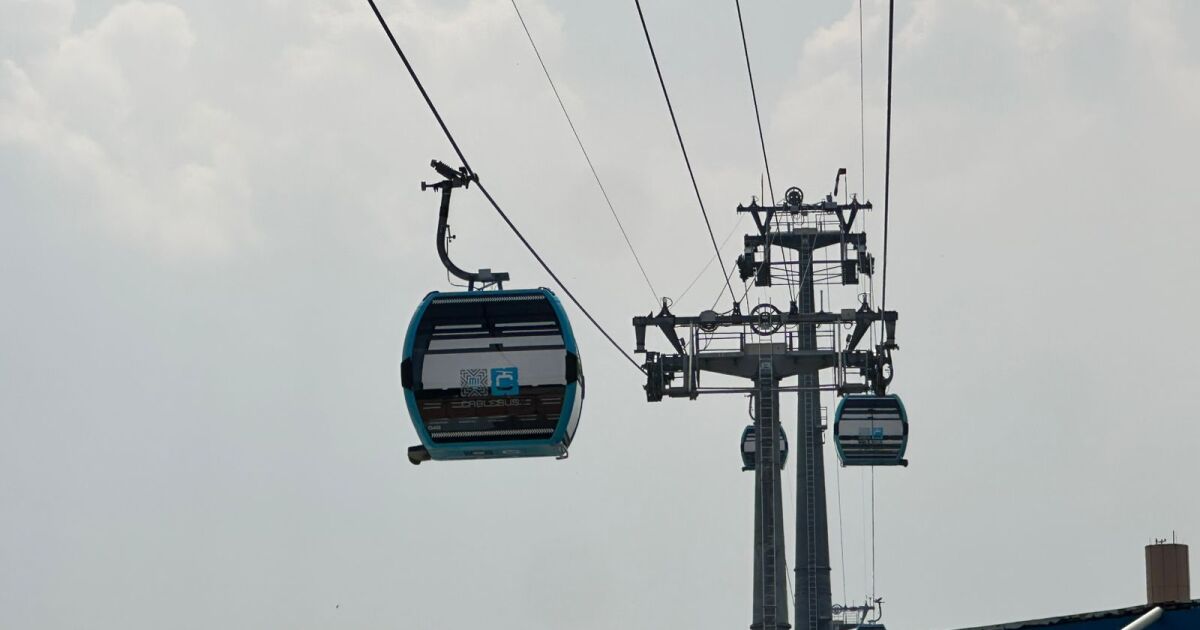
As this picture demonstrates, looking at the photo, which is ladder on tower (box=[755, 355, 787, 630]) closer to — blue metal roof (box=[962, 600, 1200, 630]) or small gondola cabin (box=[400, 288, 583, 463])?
small gondola cabin (box=[400, 288, 583, 463])

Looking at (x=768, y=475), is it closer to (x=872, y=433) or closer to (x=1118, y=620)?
(x=872, y=433)

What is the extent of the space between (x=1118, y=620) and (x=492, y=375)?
6.93 meters

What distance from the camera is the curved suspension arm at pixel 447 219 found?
731 inches

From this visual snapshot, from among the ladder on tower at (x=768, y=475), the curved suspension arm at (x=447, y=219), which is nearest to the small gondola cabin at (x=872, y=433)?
the ladder on tower at (x=768, y=475)

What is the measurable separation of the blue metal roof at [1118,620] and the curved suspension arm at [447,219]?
20.6ft

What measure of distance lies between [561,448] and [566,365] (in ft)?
2.83

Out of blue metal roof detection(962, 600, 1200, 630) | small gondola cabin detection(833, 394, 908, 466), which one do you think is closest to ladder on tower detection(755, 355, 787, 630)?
small gondola cabin detection(833, 394, 908, 466)

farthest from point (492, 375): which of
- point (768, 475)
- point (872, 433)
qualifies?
point (872, 433)

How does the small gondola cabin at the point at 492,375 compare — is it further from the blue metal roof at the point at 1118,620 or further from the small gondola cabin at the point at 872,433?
the small gondola cabin at the point at 872,433

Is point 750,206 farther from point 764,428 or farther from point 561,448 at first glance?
point 561,448

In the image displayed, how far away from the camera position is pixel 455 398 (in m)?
20.0

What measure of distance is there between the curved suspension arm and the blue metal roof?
20.6 ft

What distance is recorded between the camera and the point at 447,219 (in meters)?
19.8

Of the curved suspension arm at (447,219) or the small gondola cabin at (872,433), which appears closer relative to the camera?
the curved suspension arm at (447,219)
